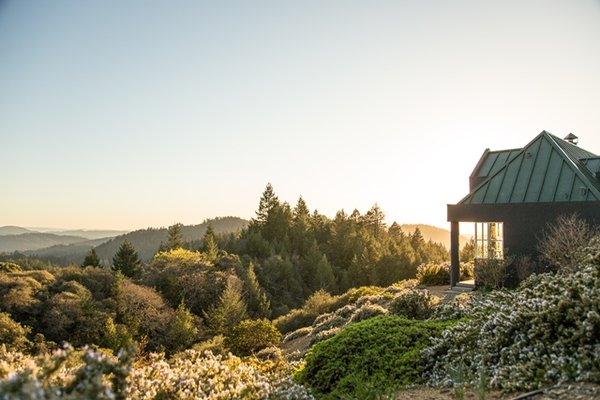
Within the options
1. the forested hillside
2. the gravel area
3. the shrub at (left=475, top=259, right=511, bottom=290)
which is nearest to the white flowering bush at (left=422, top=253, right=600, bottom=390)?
the gravel area

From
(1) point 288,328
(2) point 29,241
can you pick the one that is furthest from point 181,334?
(2) point 29,241

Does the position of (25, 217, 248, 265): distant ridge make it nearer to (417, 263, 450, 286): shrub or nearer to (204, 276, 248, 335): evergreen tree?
(204, 276, 248, 335): evergreen tree

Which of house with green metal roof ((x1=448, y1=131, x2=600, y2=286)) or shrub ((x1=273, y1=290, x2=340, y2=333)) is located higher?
house with green metal roof ((x1=448, y1=131, x2=600, y2=286))

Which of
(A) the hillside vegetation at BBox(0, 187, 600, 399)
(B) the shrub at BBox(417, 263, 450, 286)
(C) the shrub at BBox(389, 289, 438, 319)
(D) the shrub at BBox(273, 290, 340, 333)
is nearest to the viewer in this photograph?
(A) the hillside vegetation at BBox(0, 187, 600, 399)

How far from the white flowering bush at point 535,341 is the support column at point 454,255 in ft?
38.4

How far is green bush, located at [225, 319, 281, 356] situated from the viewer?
17766 millimetres

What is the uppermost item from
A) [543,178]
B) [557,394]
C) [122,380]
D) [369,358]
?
[543,178]

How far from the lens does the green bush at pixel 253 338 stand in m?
17.8

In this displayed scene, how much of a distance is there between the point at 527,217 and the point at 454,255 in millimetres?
3443

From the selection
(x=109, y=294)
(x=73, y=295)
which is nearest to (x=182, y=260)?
(x=109, y=294)

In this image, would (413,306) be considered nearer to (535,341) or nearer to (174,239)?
(535,341)

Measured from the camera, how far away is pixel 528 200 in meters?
17.8

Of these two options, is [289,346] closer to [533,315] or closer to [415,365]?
[415,365]

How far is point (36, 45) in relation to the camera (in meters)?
11.9
